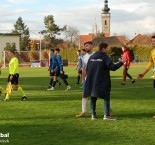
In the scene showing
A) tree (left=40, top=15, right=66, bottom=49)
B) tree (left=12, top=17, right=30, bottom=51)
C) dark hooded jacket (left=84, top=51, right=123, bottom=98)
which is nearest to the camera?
dark hooded jacket (left=84, top=51, right=123, bottom=98)

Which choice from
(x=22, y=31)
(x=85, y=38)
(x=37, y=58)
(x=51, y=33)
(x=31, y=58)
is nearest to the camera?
(x=31, y=58)

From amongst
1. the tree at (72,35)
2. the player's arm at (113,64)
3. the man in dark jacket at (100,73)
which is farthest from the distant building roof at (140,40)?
the player's arm at (113,64)

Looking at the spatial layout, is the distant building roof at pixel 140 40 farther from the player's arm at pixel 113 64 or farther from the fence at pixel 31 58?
the player's arm at pixel 113 64

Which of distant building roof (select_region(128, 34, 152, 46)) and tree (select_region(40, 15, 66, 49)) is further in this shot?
distant building roof (select_region(128, 34, 152, 46))

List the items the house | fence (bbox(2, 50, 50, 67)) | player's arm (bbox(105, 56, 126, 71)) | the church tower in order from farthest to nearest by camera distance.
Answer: the church tower → the house → fence (bbox(2, 50, 50, 67)) → player's arm (bbox(105, 56, 126, 71))

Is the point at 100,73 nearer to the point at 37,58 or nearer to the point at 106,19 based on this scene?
the point at 37,58

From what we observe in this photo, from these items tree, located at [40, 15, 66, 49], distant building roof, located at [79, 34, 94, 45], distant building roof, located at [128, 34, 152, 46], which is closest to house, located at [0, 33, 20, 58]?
tree, located at [40, 15, 66, 49]

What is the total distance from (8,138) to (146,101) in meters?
7.68

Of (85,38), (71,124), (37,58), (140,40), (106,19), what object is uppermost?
(106,19)

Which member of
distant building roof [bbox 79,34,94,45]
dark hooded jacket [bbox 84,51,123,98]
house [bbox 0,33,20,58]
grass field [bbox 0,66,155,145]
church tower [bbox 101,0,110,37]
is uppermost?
church tower [bbox 101,0,110,37]

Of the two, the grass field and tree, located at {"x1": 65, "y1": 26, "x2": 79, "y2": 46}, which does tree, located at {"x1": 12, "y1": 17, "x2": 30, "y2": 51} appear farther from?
the grass field

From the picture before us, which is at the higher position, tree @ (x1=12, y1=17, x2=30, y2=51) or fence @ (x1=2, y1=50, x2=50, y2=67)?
tree @ (x1=12, y1=17, x2=30, y2=51)

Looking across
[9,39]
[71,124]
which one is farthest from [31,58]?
[71,124]

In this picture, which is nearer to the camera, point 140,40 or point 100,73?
point 100,73
